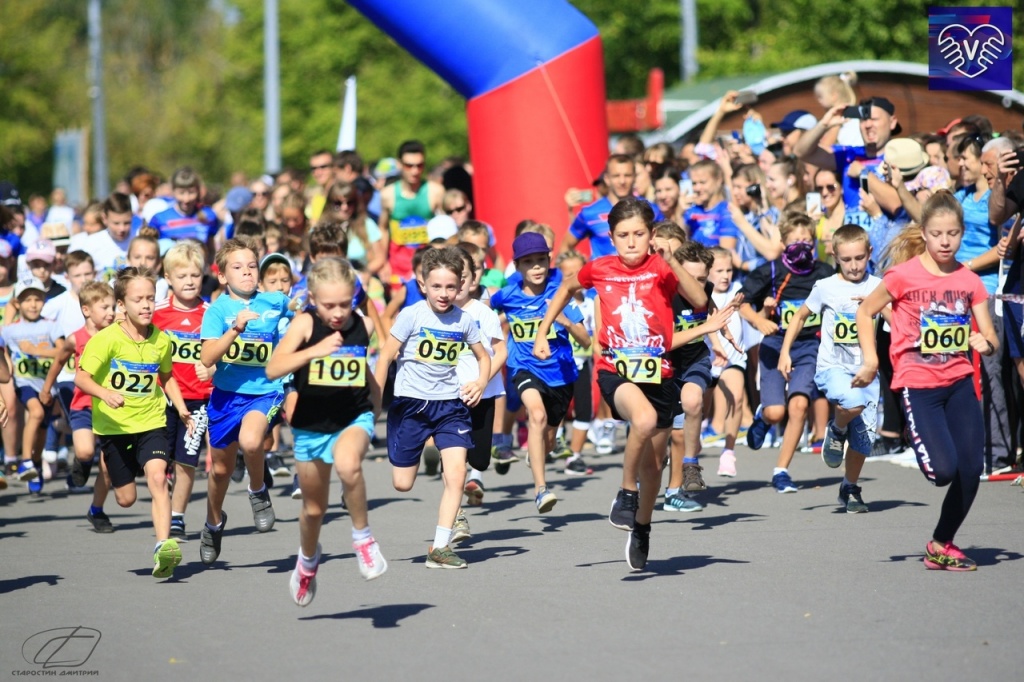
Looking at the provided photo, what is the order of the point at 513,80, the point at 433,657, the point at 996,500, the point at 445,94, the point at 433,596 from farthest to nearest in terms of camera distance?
the point at 445,94 → the point at 513,80 → the point at 996,500 → the point at 433,596 → the point at 433,657

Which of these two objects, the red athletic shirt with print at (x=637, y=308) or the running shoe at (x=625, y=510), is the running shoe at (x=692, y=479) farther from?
the running shoe at (x=625, y=510)

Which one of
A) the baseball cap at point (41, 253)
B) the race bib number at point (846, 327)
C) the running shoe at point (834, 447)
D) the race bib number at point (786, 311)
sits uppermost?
the baseball cap at point (41, 253)

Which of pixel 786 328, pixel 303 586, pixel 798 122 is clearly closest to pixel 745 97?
pixel 798 122

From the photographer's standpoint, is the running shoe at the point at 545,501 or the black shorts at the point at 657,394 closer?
the black shorts at the point at 657,394

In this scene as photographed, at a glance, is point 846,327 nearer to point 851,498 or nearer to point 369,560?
point 851,498

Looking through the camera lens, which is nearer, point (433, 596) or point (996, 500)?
point (433, 596)

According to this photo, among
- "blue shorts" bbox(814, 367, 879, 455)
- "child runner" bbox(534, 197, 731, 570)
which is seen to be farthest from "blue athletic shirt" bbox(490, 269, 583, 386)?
"child runner" bbox(534, 197, 731, 570)

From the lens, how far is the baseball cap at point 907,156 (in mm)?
12227

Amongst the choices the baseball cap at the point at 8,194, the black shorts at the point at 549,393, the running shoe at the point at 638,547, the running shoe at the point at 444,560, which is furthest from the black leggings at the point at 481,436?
the baseball cap at the point at 8,194

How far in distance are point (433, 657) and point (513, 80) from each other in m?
9.95

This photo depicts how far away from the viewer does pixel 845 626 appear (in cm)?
666

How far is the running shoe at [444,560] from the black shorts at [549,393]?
2.72m

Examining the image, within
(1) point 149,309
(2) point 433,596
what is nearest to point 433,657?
(2) point 433,596

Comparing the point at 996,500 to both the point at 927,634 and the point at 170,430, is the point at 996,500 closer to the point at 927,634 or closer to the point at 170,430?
the point at 927,634
